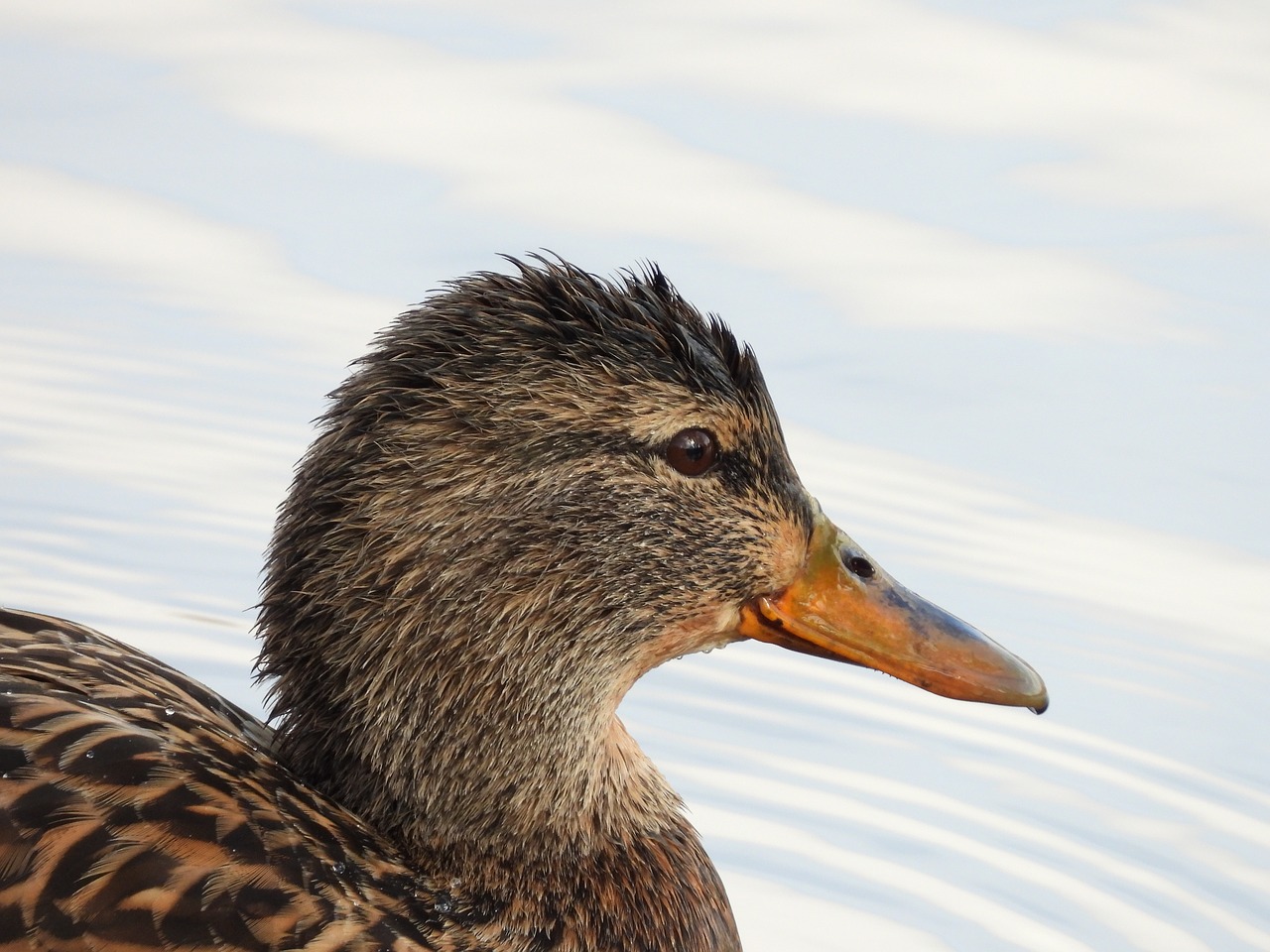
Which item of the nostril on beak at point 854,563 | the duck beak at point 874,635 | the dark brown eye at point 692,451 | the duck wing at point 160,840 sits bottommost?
the duck wing at point 160,840

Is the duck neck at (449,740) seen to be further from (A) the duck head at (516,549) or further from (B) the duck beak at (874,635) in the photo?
(B) the duck beak at (874,635)

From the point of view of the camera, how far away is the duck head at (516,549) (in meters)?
4.84

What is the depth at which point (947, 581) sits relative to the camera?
838 centimetres

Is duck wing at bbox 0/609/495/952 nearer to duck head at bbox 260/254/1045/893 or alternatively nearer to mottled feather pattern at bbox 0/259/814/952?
mottled feather pattern at bbox 0/259/814/952

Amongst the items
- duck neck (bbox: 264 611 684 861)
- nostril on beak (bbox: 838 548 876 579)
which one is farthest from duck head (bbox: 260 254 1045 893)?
nostril on beak (bbox: 838 548 876 579)

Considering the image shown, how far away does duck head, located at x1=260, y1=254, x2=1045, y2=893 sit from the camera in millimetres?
4836

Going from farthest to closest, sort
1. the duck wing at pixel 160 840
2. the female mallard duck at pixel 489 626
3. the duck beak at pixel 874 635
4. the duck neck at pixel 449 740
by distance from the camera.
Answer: the duck beak at pixel 874 635 < the duck neck at pixel 449 740 < the female mallard duck at pixel 489 626 < the duck wing at pixel 160 840

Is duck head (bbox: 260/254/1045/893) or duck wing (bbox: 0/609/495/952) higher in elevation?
duck head (bbox: 260/254/1045/893)

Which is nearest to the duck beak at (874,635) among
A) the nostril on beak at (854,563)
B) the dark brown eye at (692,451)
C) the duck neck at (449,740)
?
the nostril on beak at (854,563)

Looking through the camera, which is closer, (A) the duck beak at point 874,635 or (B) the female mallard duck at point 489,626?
(B) the female mallard duck at point 489,626

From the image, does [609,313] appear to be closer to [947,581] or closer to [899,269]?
[947,581]

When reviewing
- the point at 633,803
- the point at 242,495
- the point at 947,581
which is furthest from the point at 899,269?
the point at 633,803

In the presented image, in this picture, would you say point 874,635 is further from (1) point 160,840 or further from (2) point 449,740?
A: (1) point 160,840

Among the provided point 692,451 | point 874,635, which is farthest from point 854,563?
point 692,451
